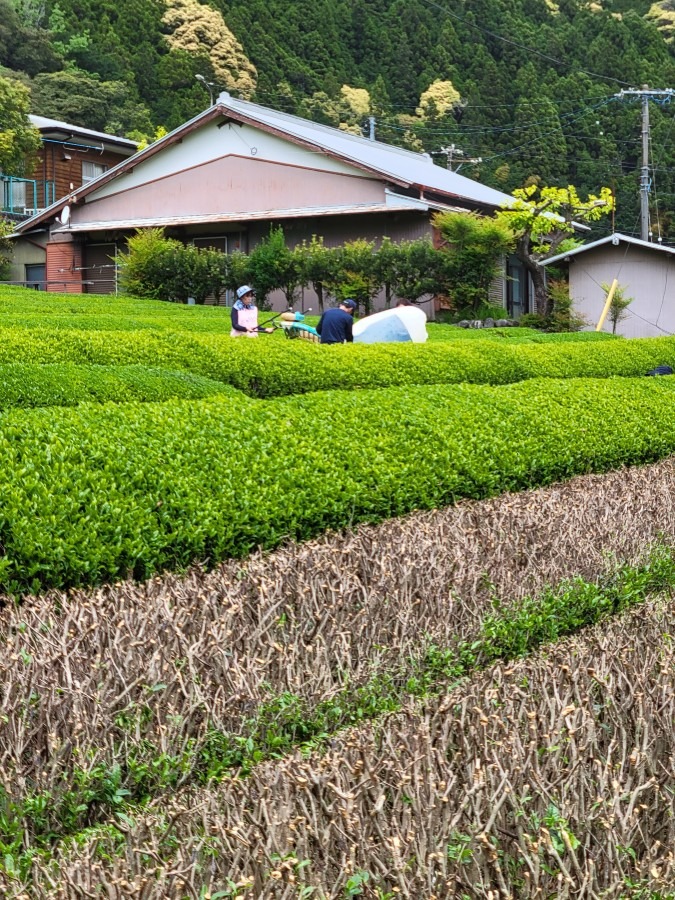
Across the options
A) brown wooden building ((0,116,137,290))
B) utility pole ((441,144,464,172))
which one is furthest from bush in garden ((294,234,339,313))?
utility pole ((441,144,464,172))

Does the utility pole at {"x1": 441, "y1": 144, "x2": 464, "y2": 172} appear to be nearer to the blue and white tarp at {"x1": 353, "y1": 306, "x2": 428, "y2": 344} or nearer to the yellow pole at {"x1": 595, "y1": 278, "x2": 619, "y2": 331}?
the yellow pole at {"x1": 595, "y1": 278, "x2": 619, "y2": 331}

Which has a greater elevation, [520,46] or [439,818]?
[520,46]

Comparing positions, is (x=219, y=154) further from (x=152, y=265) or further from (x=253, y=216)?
(x=152, y=265)

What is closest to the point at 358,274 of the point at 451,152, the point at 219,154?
the point at 219,154

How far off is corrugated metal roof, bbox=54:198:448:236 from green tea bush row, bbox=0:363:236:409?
64.7 ft

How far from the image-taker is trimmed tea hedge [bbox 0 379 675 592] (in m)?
5.62

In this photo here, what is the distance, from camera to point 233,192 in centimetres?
3183

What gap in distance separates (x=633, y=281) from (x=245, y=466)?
26.7 m

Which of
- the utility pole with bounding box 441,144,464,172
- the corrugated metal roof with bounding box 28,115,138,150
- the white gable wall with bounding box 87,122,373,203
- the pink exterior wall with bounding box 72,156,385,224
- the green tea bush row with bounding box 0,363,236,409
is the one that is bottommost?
the green tea bush row with bounding box 0,363,236,409

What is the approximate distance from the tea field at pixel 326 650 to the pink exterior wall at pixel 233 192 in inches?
855

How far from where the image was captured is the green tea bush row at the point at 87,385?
904 centimetres

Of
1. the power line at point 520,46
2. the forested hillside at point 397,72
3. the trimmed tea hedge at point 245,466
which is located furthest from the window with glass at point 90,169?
the trimmed tea hedge at point 245,466

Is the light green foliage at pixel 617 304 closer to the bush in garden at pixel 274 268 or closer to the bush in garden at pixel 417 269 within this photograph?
the bush in garden at pixel 417 269

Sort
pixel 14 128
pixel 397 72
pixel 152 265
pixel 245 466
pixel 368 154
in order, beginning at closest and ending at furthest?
pixel 245 466 → pixel 152 265 → pixel 368 154 → pixel 14 128 → pixel 397 72
